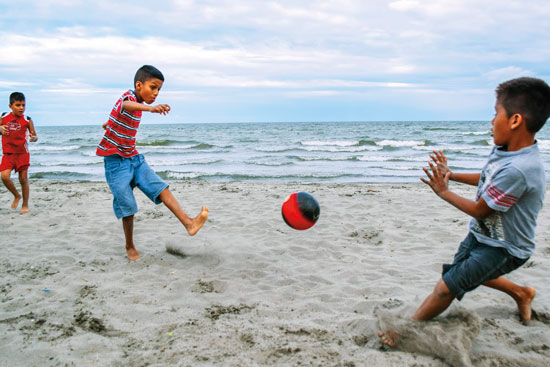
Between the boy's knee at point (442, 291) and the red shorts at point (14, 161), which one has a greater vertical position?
the red shorts at point (14, 161)

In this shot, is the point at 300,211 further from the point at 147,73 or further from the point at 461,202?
the point at 147,73

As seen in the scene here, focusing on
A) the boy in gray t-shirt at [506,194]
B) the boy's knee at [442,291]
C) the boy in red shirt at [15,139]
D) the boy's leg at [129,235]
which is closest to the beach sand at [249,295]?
the boy's leg at [129,235]

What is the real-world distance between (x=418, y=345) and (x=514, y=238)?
92 centimetres

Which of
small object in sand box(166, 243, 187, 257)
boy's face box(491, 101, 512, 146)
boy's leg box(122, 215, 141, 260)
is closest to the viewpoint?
boy's face box(491, 101, 512, 146)

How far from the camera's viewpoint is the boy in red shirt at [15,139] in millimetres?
6910

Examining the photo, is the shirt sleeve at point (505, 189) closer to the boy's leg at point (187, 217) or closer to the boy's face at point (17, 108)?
the boy's leg at point (187, 217)

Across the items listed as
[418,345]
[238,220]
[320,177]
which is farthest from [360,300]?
[320,177]

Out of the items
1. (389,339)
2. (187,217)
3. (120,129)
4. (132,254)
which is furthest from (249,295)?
(120,129)

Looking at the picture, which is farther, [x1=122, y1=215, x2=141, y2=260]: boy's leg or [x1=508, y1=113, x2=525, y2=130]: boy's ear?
[x1=122, y1=215, x2=141, y2=260]: boy's leg

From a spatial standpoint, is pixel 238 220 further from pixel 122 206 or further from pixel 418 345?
pixel 418 345

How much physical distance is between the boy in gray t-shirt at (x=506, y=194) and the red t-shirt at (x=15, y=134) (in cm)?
683

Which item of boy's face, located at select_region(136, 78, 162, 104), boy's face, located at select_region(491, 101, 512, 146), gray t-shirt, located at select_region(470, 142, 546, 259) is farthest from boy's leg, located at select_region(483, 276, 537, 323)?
boy's face, located at select_region(136, 78, 162, 104)

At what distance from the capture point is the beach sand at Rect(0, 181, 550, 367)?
283 cm

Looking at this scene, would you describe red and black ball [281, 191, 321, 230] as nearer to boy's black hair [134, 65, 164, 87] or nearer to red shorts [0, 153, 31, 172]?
boy's black hair [134, 65, 164, 87]
